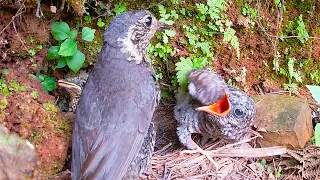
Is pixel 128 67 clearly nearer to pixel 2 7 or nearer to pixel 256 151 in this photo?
pixel 2 7

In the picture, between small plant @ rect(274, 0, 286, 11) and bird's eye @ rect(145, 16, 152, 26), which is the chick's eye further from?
small plant @ rect(274, 0, 286, 11)

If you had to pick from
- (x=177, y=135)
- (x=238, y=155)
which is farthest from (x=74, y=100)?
(x=238, y=155)

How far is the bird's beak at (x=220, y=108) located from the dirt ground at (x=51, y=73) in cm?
78

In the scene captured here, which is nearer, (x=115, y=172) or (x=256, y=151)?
(x=115, y=172)

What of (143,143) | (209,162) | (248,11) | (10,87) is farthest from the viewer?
(248,11)

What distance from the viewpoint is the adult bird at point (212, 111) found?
500 cm

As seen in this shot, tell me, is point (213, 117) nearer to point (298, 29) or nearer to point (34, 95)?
point (34, 95)

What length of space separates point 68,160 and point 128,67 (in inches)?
41.5

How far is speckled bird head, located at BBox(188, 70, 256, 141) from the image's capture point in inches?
197

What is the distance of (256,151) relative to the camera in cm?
535

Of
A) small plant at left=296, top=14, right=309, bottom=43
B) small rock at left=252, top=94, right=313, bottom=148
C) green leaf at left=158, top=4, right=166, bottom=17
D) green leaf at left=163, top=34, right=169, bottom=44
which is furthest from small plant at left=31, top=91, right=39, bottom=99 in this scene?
small plant at left=296, top=14, right=309, bottom=43

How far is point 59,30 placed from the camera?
502 cm

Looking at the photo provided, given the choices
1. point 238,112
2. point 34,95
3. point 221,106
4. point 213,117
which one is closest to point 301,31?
point 238,112

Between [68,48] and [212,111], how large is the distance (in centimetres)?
160
